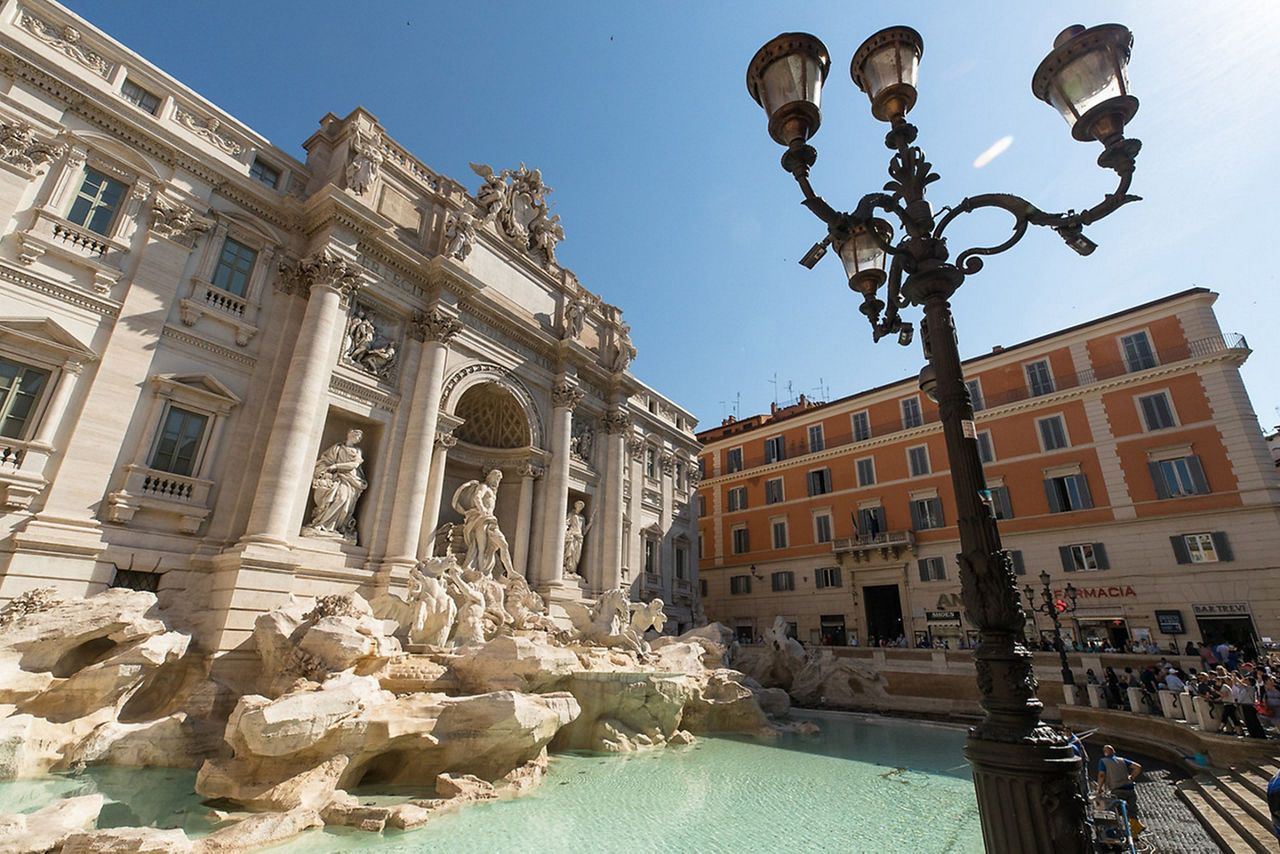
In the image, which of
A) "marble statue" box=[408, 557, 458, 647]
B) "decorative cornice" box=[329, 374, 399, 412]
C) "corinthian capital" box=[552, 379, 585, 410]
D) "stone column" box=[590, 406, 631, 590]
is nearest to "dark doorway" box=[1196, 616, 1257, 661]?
"stone column" box=[590, 406, 631, 590]

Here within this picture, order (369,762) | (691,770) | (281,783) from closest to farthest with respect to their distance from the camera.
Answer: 1. (281,783)
2. (369,762)
3. (691,770)

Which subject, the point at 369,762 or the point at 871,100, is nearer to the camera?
the point at 871,100

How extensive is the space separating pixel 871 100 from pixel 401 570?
1218 cm

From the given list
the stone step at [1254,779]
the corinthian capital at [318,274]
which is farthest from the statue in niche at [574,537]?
the stone step at [1254,779]

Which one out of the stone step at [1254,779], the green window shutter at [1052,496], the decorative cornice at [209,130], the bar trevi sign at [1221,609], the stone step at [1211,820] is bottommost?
the stone step at [1211,820]

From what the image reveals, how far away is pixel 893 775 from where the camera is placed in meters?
9.84

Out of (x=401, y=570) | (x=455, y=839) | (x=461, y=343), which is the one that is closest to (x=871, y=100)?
(x=455, y=839)

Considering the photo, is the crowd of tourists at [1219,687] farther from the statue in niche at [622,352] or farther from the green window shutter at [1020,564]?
the statue in niche at [622,352]

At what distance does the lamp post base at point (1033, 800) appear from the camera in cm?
236

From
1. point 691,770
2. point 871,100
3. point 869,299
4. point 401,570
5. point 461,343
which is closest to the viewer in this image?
point 871,100

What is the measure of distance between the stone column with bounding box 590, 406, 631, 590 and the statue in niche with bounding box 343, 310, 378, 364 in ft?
30.2

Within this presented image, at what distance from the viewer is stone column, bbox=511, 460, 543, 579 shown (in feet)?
56.9

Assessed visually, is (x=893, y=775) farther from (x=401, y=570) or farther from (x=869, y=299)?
(x=401, y=570)

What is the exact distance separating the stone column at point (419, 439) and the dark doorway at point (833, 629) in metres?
17.4
